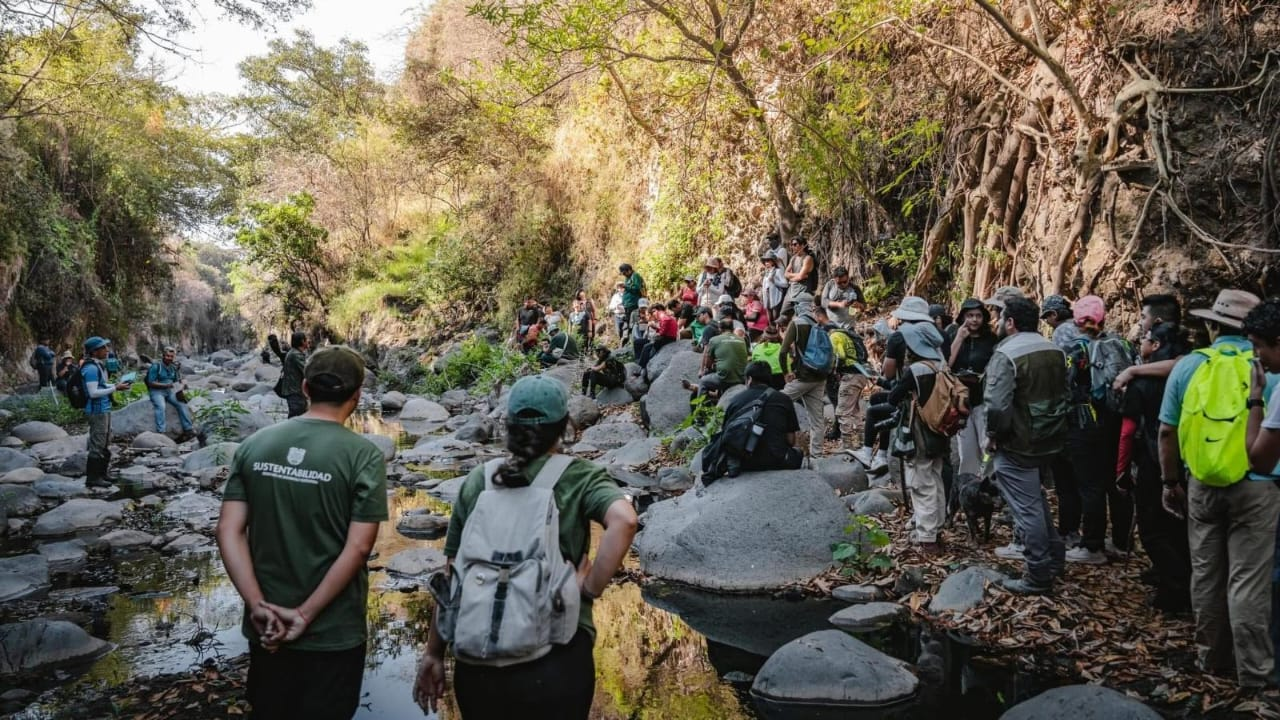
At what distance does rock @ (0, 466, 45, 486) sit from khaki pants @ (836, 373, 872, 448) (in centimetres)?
1067

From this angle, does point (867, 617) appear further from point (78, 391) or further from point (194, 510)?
point (78, 391)

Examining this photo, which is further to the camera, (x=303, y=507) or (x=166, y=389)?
(x=166, y=389)

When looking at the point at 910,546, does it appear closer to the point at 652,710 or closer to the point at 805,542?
the point at 805,542

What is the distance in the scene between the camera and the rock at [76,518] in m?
8.46

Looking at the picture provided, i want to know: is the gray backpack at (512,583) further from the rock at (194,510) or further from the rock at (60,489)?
the rock at (60,489)

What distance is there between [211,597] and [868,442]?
6.25 metres

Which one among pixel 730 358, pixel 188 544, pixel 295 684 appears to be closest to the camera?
pixel 295 684

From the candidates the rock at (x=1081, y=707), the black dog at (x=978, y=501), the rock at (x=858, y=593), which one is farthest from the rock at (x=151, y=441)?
the rock at (x=1081, y=707)

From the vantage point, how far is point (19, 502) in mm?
9359

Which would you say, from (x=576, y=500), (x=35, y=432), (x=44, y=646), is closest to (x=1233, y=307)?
(x=576, y=500)

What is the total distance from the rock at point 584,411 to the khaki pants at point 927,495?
26.3 feet

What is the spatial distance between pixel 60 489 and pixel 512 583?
34.6 ft

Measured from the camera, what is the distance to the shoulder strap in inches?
93.0

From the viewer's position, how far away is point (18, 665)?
494cm
